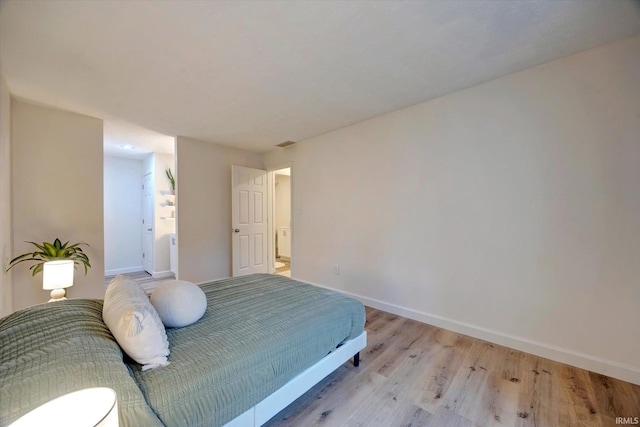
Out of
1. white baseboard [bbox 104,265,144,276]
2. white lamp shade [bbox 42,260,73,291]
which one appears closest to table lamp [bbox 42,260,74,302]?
white lamp shade [bbox 42,260,73,291]

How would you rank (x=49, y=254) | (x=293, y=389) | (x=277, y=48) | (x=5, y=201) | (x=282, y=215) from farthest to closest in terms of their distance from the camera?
1. (x=282, y=215)
2. (x=49, y=254)
3. (x=5, y=201)
4. (x=277, y=48)
5. (x=293, y=389)

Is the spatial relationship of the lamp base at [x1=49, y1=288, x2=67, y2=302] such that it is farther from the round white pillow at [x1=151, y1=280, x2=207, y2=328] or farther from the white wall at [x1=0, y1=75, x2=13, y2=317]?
the round white pillow at [x1=151, y1=280, x2=207, y2=328]

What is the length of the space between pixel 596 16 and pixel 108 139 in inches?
216

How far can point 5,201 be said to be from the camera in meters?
2.32

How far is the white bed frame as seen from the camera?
1188 millimetres

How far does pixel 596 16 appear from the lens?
1545 millimetres

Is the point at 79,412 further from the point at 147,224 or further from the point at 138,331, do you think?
the point at 147,224

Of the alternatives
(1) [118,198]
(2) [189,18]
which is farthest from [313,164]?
(1) [118,198]

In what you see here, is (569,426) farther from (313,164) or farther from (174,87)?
(174,87)

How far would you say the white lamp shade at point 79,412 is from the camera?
0.58 metres

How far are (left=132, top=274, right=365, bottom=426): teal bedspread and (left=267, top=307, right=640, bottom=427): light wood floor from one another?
0.32m

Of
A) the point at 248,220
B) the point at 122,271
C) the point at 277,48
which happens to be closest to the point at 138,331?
the point at 277,48

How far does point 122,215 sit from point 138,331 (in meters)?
4.99

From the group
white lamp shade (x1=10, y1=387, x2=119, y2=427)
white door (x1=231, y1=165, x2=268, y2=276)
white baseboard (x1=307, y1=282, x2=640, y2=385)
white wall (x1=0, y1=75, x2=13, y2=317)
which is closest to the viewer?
white lamp shade (x1=10, y1=387, x2=119, y2=427)
